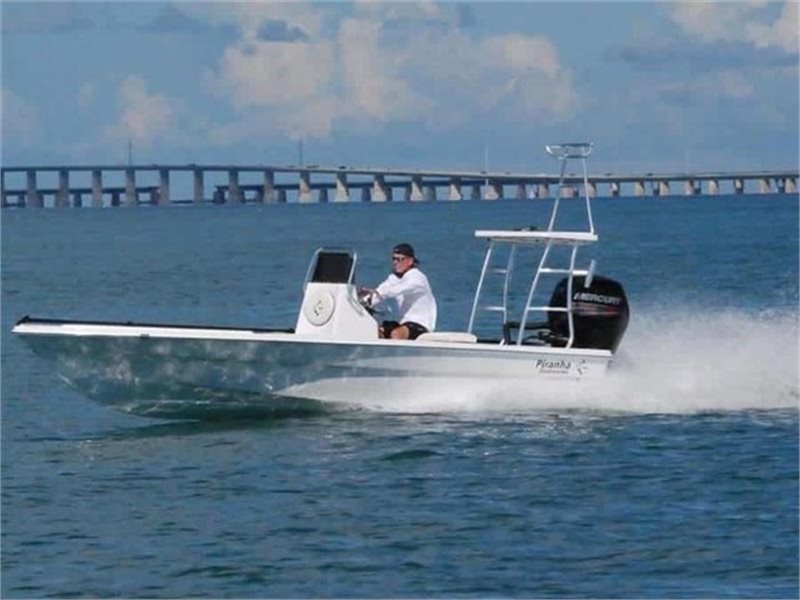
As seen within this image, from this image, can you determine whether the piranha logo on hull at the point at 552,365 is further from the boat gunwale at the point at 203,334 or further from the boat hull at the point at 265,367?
the boat gunwale at the point at 203,334

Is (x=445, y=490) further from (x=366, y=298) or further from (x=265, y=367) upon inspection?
(x=265, y=367)

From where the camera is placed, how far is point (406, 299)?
22.0 metres

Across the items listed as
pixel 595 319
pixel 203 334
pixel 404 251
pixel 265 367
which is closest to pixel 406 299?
pixel 404 251

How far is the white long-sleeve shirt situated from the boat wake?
725 mm

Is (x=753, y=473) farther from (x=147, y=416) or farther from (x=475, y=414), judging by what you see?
(x=147, y=416)

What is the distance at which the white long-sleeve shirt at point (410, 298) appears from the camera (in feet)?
71.7

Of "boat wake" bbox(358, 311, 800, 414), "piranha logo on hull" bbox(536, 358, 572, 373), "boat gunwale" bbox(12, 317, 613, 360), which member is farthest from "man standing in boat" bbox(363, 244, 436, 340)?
"piranha logo on hull" bbox(536, 358, 572, 373)

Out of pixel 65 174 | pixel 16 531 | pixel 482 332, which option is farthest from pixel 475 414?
pixel 65 174

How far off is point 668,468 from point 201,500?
13.3 feet

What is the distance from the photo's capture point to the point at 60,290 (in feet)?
195

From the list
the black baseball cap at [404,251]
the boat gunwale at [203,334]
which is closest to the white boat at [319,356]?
the boat gunwale at [203,334]

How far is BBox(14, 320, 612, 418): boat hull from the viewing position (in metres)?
21.5

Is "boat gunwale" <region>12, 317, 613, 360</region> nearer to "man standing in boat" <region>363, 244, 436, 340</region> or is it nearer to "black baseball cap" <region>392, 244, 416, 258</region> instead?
"man standing in boat" <region>363, 244, 436, 340</region>

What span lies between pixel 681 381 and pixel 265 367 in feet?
14.4
